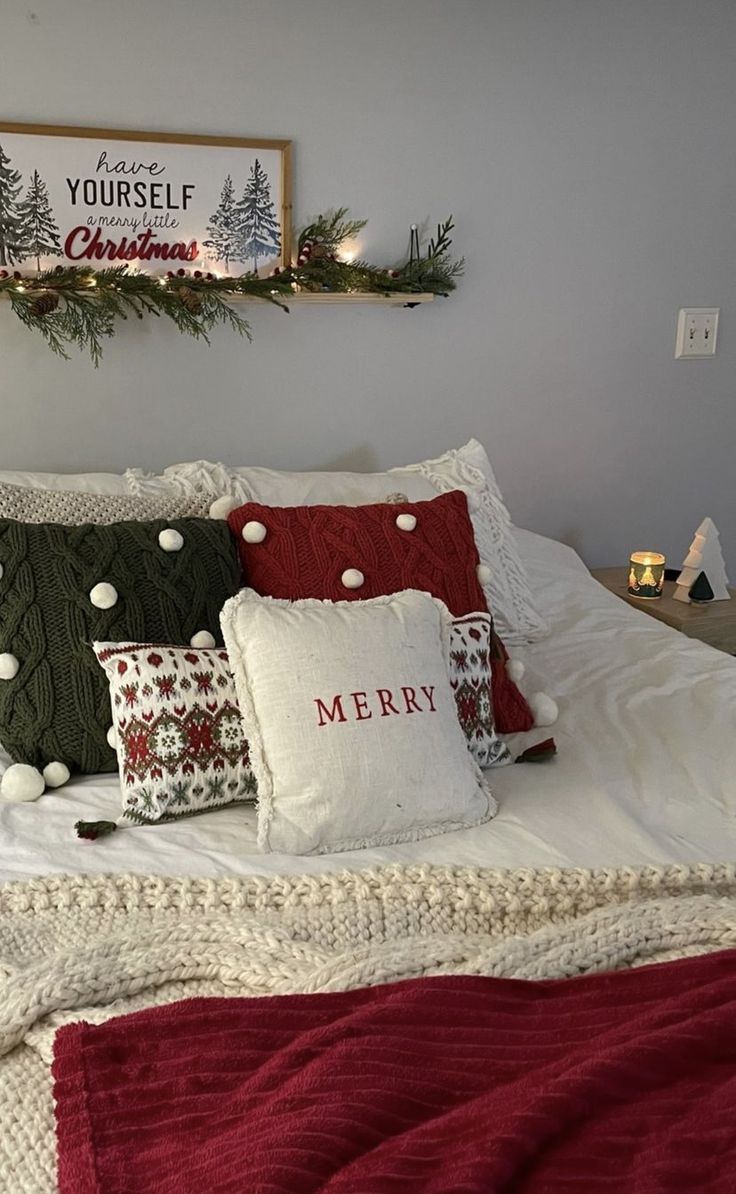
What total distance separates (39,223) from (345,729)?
122 centimetres

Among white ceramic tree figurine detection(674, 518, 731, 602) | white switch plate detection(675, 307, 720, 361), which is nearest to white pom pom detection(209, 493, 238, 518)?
white ceramic tree figurine detection(674, 518, 731, 602)

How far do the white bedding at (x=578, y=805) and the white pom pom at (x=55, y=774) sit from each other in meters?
0.02

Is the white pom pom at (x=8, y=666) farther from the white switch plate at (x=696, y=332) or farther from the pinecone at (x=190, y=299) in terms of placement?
the white switch plate at (x=696, y=332)

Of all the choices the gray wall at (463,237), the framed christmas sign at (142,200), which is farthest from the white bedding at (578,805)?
the framed christmas sign at (142,200)

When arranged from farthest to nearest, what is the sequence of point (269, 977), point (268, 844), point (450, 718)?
point (450, 718) → point (268, 844) → point (269, 977)

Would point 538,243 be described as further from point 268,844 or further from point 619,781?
point 268,844

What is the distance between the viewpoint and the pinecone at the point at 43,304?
6.37 feet

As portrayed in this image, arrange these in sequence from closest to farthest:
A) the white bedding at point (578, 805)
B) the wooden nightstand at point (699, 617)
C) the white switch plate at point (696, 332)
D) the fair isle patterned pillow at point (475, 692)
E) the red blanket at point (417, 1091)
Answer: the red blanket at point (417, 1091), the white bedding at point (578, 805), the fair isle patterned pillow at point (475, 692), the wooden nightstand at point (699, 617), the white switch plate at point (696, 332)

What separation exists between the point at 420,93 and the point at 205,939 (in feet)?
5.86

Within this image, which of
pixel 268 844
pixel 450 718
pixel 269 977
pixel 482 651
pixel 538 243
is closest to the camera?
pixel 269 977

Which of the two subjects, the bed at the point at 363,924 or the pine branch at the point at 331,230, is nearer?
the bed at the point at 363,924

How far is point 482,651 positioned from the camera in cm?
156

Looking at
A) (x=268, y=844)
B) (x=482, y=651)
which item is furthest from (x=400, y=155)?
(x=268, y=844)

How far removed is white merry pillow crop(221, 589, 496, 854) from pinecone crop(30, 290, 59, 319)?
0.85 m
